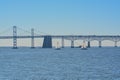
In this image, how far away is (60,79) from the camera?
4800cm

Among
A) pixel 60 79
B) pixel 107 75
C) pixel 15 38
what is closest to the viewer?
pixel 60 79

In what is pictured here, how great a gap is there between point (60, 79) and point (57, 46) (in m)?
150

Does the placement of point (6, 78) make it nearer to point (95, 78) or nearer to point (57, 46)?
point (95, 78)

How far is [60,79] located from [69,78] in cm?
110

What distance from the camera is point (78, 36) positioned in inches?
7726

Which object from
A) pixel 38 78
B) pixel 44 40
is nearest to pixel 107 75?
pixel 38 78

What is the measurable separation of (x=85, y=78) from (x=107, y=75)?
378 cm

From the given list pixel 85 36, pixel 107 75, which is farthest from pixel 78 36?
pixel 107 75

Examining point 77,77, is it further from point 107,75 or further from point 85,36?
point 85,36

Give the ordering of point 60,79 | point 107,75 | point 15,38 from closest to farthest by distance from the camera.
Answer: point 60,79
point 107,75
point 15,38

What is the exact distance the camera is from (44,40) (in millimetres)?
189875

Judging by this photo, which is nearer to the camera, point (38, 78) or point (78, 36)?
point (38, 78)

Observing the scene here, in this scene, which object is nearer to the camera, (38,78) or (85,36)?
(38,78)

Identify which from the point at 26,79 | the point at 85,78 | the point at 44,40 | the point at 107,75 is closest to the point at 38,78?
the point at 26,79
